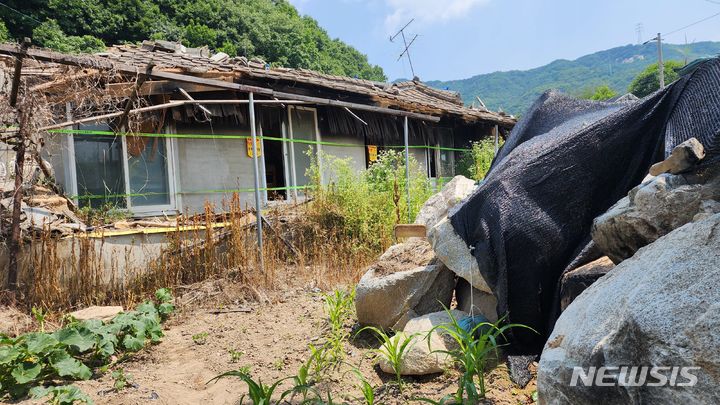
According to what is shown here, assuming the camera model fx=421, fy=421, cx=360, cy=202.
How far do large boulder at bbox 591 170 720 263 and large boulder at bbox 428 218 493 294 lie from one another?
958 millimetres

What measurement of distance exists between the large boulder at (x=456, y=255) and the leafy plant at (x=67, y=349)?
270 cm

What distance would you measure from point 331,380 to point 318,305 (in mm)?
1648

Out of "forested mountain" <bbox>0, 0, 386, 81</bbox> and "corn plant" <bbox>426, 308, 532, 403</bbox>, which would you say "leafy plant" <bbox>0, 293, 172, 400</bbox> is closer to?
"corn plant" <bbox>426, 308, 532, 403</bbox>

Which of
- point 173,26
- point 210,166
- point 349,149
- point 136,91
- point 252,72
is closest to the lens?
point 136,91

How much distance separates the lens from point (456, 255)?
3361mm

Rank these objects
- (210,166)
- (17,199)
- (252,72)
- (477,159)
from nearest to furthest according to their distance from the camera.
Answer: (17,199), (252,72), (210,166), (477,159)

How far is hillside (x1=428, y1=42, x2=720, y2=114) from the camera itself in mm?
66312

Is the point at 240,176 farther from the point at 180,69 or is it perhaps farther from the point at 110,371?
the point at 110,371

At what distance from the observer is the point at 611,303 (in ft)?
5.93

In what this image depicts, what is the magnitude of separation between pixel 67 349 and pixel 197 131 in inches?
195

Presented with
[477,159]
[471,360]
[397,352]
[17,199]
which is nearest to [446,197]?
[397,352]

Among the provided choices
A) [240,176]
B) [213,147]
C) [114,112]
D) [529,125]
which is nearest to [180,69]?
[114,112]

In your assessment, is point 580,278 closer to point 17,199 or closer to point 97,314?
point 97,314

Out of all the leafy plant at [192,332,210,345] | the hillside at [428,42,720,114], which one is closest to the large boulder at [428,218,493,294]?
the leafy plant at [192,332,210,345]
